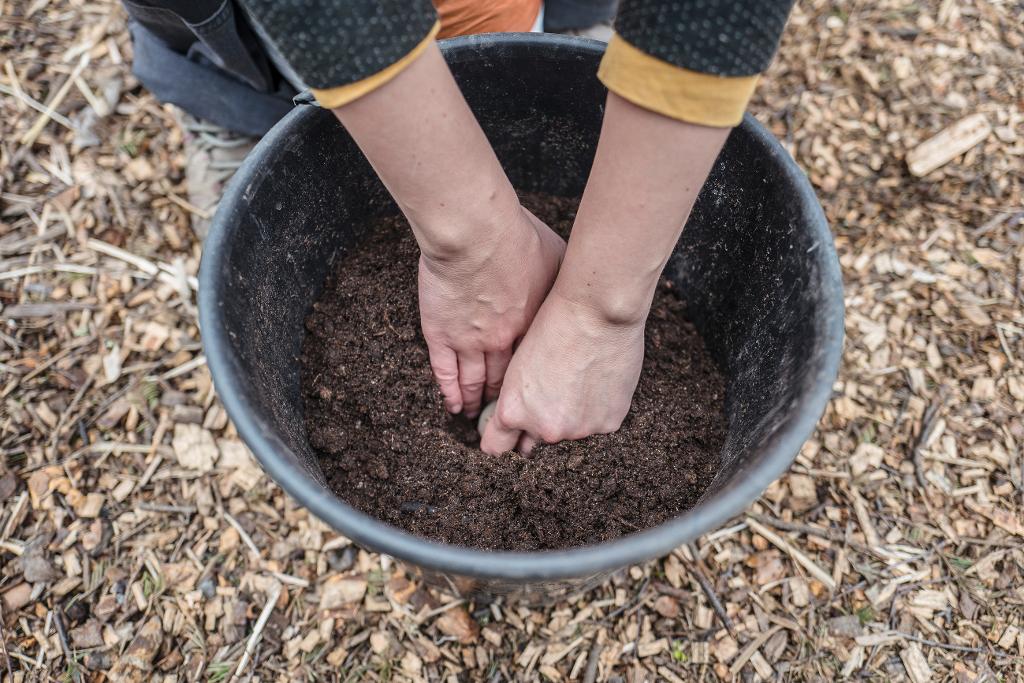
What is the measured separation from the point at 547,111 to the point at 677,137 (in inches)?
19.5

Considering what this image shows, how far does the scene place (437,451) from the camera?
1.06 m

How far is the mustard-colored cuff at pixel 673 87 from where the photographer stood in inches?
26.0

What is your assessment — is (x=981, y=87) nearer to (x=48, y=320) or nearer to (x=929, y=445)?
(x=929, y=445)

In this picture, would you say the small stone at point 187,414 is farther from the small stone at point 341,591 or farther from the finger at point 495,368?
the finger at point 495,368

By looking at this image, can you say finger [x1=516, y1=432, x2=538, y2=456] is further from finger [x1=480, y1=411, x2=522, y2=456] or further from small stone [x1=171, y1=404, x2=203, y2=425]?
small stone [x1=171, y1=404, x2=203, y2=425]

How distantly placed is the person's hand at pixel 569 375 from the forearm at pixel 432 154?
157 millimetres

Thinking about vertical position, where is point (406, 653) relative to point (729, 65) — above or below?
below

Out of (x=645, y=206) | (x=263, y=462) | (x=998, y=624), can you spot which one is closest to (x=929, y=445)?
(x=998, y=624)

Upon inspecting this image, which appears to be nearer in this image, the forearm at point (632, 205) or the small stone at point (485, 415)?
the forearm at point (632, 205)

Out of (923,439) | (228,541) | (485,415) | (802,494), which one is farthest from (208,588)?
(923,439)

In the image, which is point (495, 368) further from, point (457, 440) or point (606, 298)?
point (606, 298)

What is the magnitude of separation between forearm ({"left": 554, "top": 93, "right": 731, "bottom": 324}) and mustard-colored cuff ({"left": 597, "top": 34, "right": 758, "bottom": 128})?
13 millimetres

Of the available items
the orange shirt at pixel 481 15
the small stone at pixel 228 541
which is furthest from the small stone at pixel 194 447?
the orange shirt at pixel 481 15

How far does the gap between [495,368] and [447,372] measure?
0.25 feet
